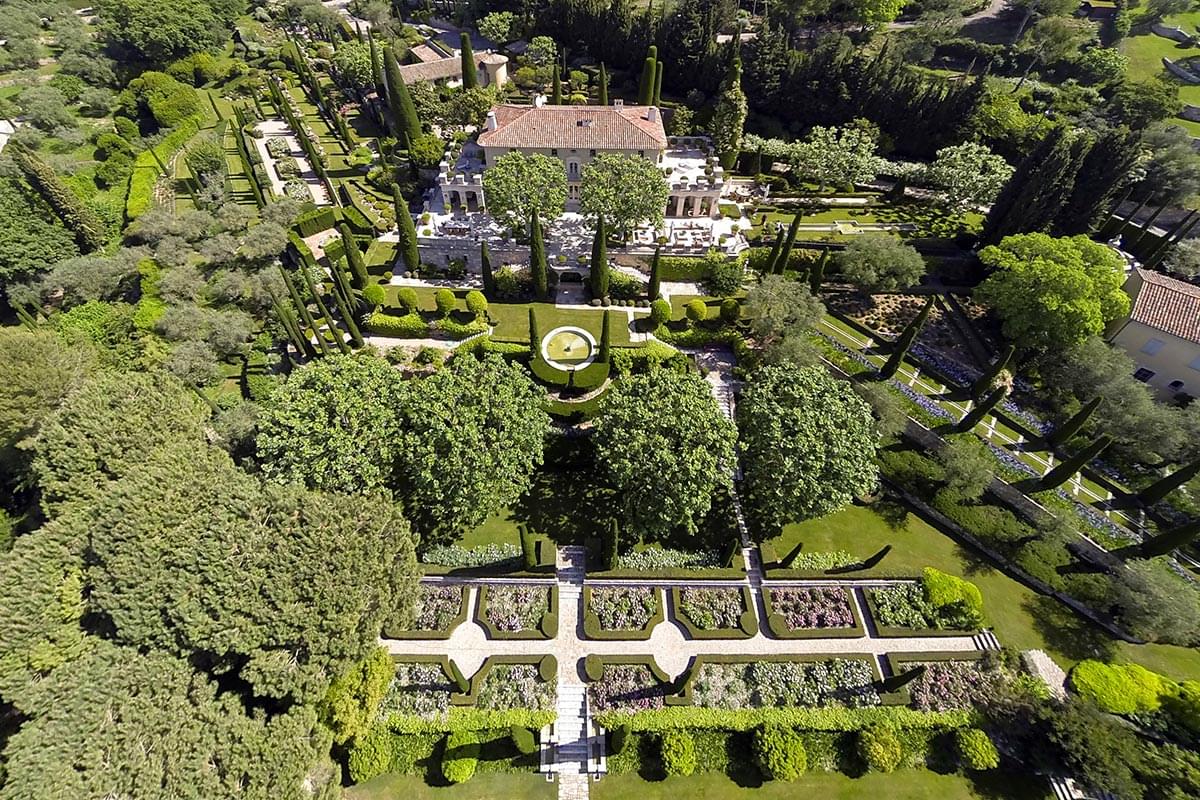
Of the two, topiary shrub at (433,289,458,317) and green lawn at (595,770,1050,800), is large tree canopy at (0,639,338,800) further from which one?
topiary shrub at (433,289,458,317)

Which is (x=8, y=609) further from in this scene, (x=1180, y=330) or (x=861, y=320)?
(x=1180, y=330)

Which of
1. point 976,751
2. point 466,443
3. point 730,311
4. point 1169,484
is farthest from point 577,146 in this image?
point 976,751

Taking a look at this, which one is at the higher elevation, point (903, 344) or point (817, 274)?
point (817, 274)

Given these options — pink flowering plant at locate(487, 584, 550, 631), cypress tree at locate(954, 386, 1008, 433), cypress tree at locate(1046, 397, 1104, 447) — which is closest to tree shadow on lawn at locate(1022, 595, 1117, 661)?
cypress tree at locate(1046, 397, 1104, 447)

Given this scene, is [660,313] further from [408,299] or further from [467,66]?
[467,66]

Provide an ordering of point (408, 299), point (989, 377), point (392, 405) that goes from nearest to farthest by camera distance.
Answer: point (392, 405)
point (989, 377)
point (408, 299)

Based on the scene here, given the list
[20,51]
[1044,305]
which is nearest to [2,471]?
[1044,305]
